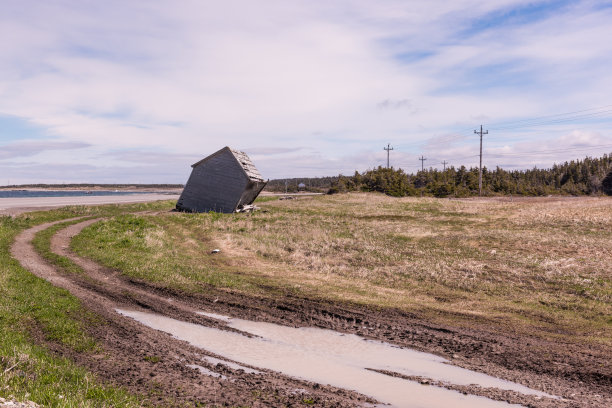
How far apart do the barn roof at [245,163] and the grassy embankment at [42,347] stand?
89.7ft

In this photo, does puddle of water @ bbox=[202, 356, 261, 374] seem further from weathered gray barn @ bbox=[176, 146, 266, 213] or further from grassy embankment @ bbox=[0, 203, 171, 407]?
weathered gray barn @ bbox=[176, 146, 266, 213]

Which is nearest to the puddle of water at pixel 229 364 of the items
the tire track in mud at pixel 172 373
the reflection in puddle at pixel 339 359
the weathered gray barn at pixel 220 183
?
the tire track in mud at pixel 172 373

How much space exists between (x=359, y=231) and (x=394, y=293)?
15.4m

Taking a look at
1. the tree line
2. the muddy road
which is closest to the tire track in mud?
the muddy road

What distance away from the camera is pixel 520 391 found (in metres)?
8.07

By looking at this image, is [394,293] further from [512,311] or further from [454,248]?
[454,248]

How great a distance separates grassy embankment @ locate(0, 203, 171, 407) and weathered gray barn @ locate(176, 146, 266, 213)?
87.5ft

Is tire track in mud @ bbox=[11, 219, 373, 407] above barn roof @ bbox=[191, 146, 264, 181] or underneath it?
underneath

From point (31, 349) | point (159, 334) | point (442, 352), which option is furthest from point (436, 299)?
point (31, 349)

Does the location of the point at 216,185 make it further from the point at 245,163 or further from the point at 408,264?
the point at 408,264

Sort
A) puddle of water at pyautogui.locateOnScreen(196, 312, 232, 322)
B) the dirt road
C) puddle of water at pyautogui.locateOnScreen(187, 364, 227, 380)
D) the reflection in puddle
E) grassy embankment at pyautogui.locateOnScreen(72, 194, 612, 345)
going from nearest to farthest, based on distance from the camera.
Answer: the reflection in puddle → puddle of water at pyautogui.locateOnScreen(187, 364, 227, 380) → puddle of water at pyautogui.locateOnScreen(196, 312, 232, 322) → grassy embankment at pyautogui.locateOnScreen(72, 194, 612, 345) → the dirt road

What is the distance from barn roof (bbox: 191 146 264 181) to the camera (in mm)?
43250

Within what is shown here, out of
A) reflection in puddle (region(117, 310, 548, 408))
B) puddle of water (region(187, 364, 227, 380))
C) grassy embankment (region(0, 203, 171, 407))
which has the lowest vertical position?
reflection in puddle (region(117, 310, 548, 408))

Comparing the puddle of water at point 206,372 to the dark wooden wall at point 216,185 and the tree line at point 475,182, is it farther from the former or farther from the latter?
the tree line at point 475,182
